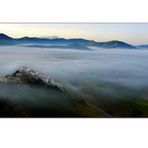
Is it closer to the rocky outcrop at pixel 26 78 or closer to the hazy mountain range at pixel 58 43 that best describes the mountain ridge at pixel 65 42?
the hazy mountain range at pixel 58 43

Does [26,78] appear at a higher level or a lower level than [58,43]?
lower

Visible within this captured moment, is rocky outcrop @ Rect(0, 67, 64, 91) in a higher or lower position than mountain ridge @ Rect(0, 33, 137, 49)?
lower

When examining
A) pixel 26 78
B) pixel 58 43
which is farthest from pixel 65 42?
pixel 26 78

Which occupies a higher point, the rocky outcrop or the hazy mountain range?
the hazy mountain range

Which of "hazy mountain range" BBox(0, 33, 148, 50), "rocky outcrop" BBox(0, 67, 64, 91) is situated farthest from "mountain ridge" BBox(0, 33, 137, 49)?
"rocky outcrop" BBox(0, 67, 64, 91)

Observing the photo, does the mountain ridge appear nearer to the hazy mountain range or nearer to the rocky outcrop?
the hazy mountain range

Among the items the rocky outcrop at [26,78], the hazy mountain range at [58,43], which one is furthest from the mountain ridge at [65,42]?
the rocky outcrop at [26,78]

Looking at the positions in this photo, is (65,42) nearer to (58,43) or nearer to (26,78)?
(58,43)
